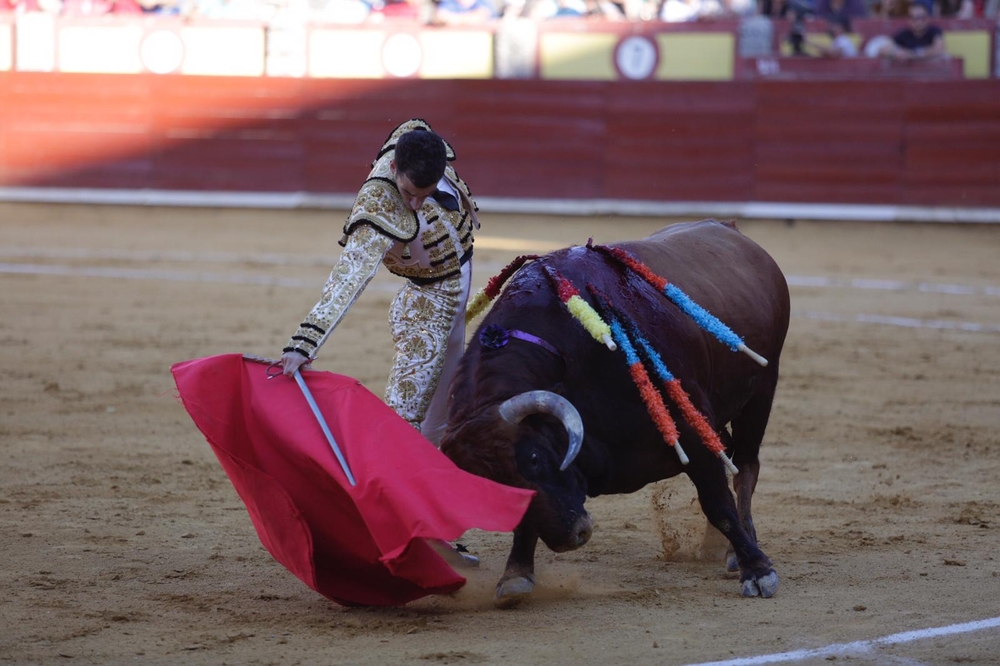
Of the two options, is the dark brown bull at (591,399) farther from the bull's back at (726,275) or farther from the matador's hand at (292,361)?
the matador's hand at (292,361)

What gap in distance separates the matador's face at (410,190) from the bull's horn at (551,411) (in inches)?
22.7

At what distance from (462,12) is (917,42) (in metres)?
4.40

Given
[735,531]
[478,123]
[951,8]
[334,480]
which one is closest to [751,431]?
[735,531]

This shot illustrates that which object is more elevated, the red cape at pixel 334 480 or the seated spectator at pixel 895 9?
the seated spectator at pixel 895 9

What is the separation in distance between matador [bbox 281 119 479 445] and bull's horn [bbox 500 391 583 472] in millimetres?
475

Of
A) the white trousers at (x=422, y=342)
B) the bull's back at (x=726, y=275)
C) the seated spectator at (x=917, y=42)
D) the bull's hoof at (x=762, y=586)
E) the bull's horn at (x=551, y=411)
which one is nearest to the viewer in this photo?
the bull's horn at (x=551, y=411)

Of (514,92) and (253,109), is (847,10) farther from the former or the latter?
(253,109)

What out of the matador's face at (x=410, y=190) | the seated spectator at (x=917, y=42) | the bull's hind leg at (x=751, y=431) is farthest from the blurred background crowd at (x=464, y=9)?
the matador's face at (x=410, y=190)

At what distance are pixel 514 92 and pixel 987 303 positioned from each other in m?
5.09

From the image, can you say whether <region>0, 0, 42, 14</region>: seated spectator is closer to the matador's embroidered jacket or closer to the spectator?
the spectator

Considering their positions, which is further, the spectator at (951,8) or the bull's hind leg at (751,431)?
the spectator at (951,8)

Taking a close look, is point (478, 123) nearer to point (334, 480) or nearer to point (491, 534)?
point (491, 534)

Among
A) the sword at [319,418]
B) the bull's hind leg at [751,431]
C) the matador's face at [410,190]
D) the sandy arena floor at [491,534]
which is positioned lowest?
the sandy arena floor at [491,534]

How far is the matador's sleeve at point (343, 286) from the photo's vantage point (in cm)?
305
